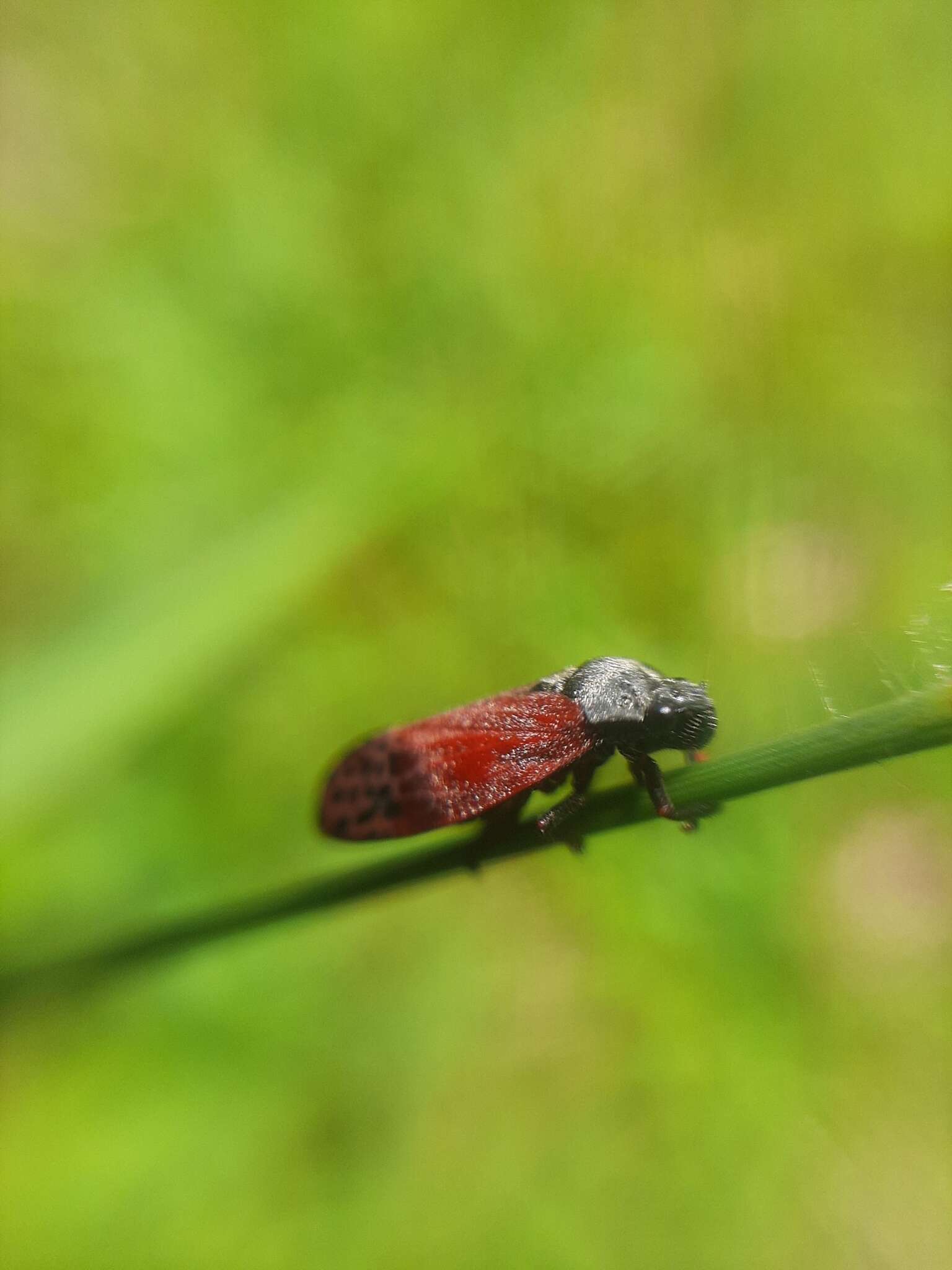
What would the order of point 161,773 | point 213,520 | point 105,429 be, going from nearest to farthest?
1. point 161,773
2. point 213,520
3. point 105,429

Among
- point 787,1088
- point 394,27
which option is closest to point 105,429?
point 394,27

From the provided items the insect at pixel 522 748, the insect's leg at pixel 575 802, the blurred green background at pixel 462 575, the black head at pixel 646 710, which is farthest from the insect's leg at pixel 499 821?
the blurred green background at pixel 462 575

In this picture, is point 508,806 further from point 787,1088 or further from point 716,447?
point 716,447

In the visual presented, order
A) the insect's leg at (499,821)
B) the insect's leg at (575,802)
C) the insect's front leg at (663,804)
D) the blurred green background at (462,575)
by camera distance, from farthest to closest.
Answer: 1. the blurred green background at (462,575)
2. the insect's leg at (499,821)
3. the insect's leg at (575,802)
4. the insect's front leg at (663,804)

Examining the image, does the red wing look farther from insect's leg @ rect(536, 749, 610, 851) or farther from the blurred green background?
the blurred green background

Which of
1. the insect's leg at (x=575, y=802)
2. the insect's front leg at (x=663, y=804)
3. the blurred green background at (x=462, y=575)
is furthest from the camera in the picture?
the blurred green background at (x=462, y=575)

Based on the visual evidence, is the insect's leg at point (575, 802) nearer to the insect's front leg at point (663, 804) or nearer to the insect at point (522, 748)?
the insect at point (522, 748)
